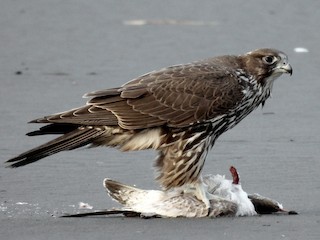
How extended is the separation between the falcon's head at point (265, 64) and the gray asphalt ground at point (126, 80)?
2.88ft

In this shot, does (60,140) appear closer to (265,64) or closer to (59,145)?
(59,145)

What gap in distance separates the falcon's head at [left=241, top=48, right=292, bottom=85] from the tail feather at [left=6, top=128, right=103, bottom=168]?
127 centimetres

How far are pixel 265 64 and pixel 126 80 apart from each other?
3948 mm

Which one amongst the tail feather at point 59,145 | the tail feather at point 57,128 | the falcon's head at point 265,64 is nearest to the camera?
the tail feather at point 59,145

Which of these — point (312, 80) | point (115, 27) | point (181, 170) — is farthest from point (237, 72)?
point (115, 27)

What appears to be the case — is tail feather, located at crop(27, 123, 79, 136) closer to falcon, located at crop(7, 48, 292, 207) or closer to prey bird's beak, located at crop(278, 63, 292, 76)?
falcon, located at crop(7, 48, 292, 207)

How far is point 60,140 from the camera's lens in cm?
973

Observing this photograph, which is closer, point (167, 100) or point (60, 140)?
point (60, 140)

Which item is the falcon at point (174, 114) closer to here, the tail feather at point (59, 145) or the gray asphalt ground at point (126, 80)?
the tail feather at point (59, 145)

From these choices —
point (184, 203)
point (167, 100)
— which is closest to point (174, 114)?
point (167, 100)

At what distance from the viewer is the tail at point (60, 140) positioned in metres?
9.56

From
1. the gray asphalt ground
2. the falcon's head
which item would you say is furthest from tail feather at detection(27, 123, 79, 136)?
the falcon's head

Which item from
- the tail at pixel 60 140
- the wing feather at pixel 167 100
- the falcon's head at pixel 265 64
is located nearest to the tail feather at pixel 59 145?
the tail at pixel 60 140

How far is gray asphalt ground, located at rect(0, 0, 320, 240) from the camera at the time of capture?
920cm
